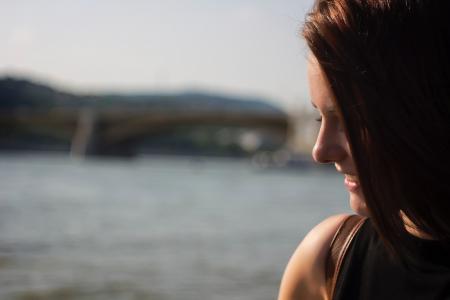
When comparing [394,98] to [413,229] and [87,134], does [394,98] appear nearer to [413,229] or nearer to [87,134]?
[413,229]

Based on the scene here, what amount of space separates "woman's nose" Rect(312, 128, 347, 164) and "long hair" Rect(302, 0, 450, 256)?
34mm

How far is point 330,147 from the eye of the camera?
41.3 inches

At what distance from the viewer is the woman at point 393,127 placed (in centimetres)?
100

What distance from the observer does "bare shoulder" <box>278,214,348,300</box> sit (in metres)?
1.09

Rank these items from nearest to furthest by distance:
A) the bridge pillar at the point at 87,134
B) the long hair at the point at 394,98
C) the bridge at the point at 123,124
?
1. the long hair at the point at 394,98
2. the bridge at the point at 123,124
3. the bridge pillar at the point at 87,134

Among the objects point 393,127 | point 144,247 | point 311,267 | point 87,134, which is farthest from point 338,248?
point 87,134

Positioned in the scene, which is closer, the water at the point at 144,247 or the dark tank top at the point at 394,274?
the dark tank top at the point at 394,274

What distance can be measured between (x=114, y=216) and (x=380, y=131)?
10.8 meters

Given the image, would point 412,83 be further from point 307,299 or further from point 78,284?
point 78,284

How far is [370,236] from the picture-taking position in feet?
3.53

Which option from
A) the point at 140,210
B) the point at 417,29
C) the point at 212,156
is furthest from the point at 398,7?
the point at 212,156

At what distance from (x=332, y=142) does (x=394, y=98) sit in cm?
10

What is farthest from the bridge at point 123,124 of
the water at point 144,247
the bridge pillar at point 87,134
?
the water at point 144,247

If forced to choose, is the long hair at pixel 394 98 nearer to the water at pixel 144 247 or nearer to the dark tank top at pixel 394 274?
the dark tank top at pixel 394 274
